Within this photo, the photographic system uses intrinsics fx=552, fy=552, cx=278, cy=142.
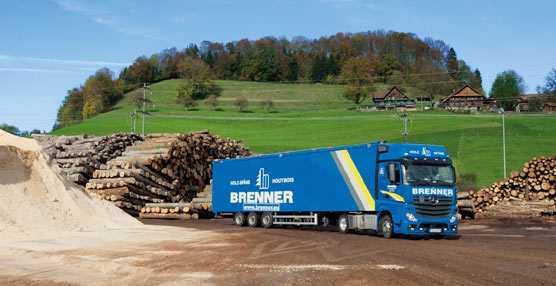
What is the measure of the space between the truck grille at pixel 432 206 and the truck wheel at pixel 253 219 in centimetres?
844

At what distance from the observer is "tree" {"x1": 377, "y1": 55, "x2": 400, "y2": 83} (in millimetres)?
145500

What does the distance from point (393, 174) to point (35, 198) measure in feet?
36.7

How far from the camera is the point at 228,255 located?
1271cm

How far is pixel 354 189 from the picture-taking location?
19297 mm

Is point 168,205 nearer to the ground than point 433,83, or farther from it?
nearer to the ground

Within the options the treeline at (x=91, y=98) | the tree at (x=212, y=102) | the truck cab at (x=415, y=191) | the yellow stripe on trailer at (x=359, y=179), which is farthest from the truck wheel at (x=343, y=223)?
the treeline at (x=91, y=98)

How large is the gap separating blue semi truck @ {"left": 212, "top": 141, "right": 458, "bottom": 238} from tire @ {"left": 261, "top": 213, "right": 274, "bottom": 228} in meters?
0.04

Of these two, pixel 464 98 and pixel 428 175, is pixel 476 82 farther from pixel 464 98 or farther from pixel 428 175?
pixel 428 175

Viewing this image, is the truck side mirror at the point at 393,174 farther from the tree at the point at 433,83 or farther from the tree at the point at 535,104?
the tree at the point at 433,83

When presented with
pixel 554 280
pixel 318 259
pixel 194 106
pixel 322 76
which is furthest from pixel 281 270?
pixel 322 76

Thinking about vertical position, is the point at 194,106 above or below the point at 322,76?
below

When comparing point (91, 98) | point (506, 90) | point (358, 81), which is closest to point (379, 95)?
point (358, 81)

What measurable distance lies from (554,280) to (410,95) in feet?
400

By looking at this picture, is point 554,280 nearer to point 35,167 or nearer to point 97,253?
point 97,253
